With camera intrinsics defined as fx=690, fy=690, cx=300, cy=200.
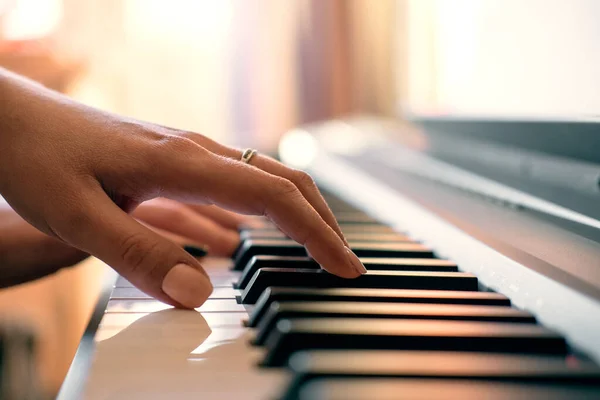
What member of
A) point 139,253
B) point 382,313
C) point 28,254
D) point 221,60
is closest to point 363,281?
point 382,313

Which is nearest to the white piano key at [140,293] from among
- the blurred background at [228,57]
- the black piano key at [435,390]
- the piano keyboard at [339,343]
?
the piano keyboard at [339,343]

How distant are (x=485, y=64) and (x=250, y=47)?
10.8ft

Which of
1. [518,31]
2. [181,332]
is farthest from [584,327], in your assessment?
[518,31]

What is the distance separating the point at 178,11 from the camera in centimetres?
454

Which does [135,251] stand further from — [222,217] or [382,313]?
[222,217]

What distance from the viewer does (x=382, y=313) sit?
623 millimetres

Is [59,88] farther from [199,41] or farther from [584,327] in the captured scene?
[584,327]

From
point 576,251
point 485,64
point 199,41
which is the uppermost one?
point 199,41

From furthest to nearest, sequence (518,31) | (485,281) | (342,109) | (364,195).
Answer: (342,109)
(364,195)
(518,31)
(485,281)

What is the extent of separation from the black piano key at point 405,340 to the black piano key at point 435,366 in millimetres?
10

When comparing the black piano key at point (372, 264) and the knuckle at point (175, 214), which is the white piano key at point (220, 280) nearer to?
the black piano key at point (372, 264)

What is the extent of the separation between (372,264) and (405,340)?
0.27m

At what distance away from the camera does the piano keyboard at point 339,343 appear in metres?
0.48

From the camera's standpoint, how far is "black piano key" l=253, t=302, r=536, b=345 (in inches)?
24.0
